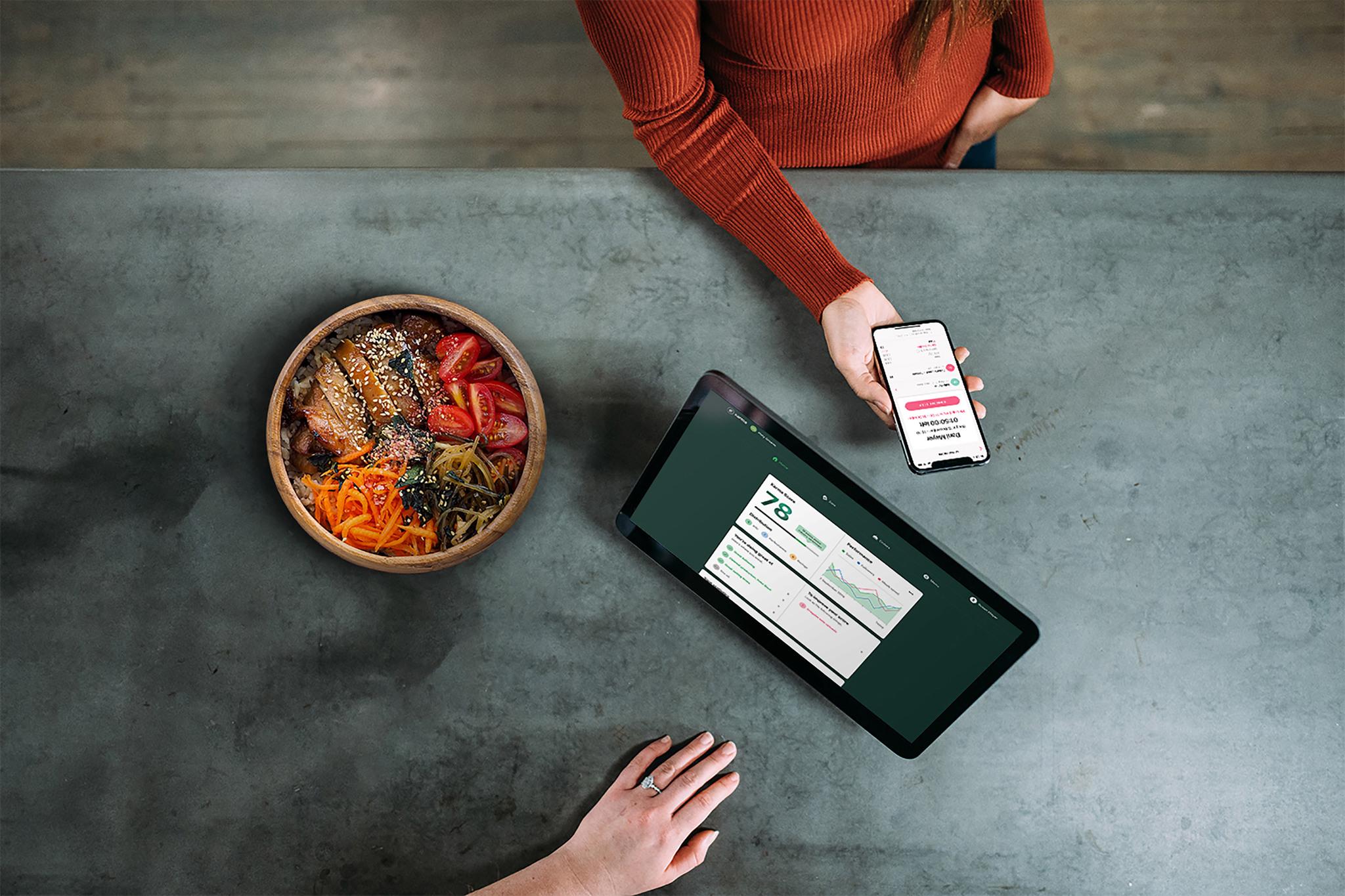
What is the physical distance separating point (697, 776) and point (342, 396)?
2.49 feet

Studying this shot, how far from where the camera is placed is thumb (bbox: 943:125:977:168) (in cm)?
139

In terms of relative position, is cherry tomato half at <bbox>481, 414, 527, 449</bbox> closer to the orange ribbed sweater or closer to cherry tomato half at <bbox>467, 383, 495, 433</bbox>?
cherry tomato half at <bbox>467, 383, 495, 433</bbox>

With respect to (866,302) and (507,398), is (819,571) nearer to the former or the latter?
(866,302)

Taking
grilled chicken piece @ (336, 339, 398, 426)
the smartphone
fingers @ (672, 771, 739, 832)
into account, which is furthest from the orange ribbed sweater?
fingers @ (672, 771, 739, 832)

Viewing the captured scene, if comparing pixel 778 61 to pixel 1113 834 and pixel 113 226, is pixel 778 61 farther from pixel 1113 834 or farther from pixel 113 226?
pixel 1113 834

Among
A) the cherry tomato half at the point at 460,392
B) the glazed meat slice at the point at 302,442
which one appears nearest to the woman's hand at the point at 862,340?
the cherry tomato half at the point at 460,392

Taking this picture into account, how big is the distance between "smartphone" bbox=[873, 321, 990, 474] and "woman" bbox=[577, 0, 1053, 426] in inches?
1.1

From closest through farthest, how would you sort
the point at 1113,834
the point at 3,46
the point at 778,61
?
the point at 778,61
the point at 1113,834
the point at 3,46

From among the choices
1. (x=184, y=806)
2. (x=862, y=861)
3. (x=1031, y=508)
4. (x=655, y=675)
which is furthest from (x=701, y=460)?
(x=184, y=806)

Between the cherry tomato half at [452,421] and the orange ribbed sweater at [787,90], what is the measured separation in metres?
0.46

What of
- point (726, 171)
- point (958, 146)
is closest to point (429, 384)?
point (726, 171)

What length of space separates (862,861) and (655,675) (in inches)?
16.3

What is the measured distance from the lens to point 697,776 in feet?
4.01

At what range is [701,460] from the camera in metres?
1.11
